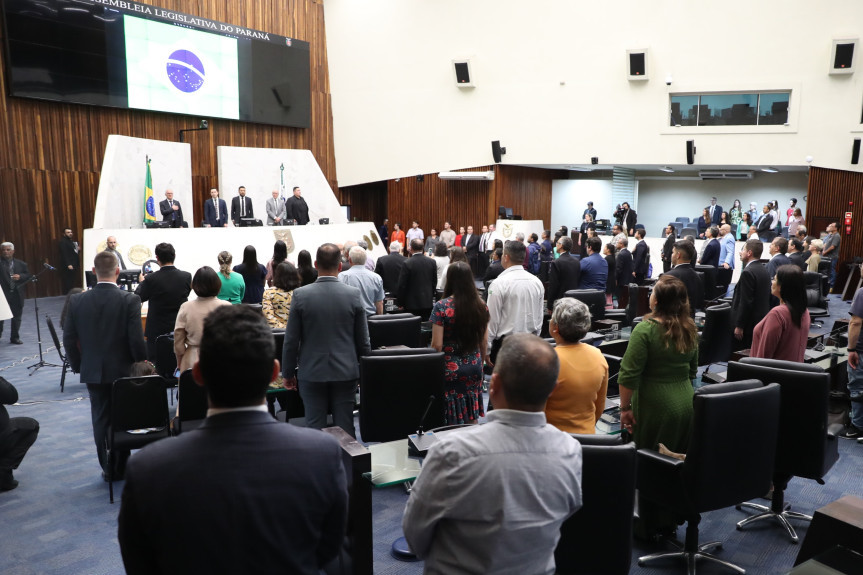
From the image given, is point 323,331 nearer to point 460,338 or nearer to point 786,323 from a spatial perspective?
point 460,338

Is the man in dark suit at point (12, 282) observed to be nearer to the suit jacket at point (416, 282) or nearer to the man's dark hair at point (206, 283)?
the suit jacket at point (416, 282)

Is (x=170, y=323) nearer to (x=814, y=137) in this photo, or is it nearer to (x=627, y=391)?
(x=627, y=391)

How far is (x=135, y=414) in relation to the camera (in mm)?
4023

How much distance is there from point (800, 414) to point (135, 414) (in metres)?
3.88

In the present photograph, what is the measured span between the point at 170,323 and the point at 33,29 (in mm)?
9353

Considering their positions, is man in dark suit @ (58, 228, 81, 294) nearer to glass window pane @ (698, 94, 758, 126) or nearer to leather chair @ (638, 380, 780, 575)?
leather chair @ (638, 380, 780, 575)

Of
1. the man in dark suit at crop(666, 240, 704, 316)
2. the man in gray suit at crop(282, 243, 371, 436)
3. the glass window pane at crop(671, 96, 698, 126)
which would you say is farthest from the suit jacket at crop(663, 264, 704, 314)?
the glass window pane at crop(671, 96, 698, 126)

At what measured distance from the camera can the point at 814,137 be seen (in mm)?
13805

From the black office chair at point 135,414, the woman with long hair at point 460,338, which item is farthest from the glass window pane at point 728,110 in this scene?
the black office chair at point 135,414

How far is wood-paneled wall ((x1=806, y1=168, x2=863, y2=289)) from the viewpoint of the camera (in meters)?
13.8

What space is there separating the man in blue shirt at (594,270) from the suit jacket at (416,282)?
2.03 meters

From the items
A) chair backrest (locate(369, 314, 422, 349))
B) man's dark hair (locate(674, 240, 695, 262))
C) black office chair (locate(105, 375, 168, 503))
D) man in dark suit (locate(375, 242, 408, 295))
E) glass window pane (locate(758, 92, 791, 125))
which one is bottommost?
black office chair (locate(105, 375, 168, 503))

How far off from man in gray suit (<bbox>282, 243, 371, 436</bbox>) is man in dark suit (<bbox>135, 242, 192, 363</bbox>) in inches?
75.0

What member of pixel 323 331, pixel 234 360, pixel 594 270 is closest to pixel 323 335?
pixel 323 331
